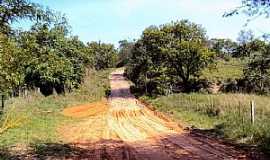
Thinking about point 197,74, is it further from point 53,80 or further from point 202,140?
point 202,140

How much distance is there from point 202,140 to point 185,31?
3729 centimetres

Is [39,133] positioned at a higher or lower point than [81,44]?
lower

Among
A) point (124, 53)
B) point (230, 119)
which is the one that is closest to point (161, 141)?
point (230, 119)

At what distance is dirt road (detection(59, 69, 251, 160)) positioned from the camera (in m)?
17.7

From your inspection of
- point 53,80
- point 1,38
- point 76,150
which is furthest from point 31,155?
point 53,80

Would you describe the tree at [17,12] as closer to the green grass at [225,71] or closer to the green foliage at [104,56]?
the green grass at [225,71]

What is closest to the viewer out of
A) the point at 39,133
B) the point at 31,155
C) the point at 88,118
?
the point at 31,155

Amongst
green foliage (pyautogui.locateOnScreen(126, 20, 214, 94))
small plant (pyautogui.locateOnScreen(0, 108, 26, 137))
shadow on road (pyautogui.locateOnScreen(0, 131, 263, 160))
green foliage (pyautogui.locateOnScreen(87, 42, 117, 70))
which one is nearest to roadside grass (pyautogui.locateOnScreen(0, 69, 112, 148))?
small plant (pyautogui.locateOnScreen(0, 108, 26, 137))

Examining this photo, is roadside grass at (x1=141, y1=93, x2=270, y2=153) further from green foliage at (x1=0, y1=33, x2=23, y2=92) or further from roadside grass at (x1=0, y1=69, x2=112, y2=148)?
green foliage at (x1=0, y1=33, x2=23, y2=92)

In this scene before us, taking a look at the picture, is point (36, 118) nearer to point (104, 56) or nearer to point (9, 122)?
point (9, 122)

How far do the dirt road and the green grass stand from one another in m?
26.1

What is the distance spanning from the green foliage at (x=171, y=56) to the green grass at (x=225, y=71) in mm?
2696

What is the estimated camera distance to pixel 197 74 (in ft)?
180

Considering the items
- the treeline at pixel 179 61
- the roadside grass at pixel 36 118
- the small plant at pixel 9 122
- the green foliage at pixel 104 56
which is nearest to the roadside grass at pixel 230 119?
the roadside grass at pixel 36 118
